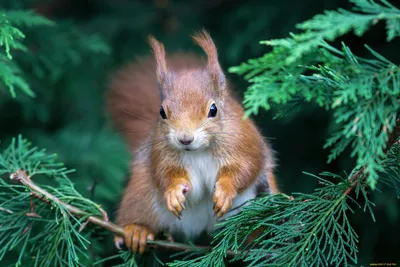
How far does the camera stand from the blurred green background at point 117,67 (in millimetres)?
2674

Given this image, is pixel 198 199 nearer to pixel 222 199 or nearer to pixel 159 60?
pixel 222 199

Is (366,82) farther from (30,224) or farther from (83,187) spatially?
(83,187)

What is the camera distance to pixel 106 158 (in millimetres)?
2957

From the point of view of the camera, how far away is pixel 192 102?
5.49 ft

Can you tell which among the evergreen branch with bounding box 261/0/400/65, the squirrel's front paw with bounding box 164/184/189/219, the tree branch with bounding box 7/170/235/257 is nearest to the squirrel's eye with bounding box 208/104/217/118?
the squirrel's front paw with bounding box 164/184/189/219

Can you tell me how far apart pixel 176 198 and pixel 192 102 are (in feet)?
0.91

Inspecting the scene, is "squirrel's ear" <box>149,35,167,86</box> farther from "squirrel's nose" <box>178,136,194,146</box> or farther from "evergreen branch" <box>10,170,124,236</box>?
"evergreen branch" <box>10,170,124,236</box>

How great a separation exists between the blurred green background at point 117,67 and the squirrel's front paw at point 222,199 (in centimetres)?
81

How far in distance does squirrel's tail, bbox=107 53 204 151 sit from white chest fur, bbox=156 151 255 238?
0.44 metres

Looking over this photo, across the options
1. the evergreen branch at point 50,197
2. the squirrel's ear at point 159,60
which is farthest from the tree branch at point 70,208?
the squirrel's ear at point 159,60

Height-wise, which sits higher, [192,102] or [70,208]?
[192,102]

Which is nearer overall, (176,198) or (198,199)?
(176,198)

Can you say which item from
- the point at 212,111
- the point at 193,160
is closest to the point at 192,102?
the point at 212,111

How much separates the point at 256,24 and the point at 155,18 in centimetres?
72
